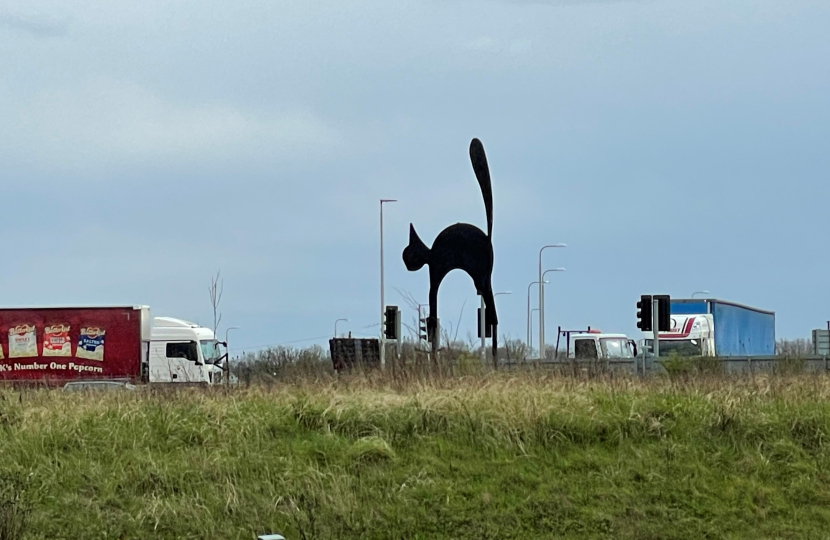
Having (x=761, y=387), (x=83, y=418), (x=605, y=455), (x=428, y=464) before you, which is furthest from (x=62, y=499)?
(x=761, y=387)

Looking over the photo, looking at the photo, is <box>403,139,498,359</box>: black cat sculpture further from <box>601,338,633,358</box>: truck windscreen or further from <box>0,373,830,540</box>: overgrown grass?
<box>601,338,633,358</box>: truck windscreen

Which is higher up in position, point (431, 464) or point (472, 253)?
point (472, 253)

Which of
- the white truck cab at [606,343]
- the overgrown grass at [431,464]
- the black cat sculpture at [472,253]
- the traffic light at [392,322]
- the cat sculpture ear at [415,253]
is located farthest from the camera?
the white truck cab at [606,343]

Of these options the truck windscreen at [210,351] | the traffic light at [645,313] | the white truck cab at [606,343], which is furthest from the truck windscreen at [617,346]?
the truck windscreen at [210,351]

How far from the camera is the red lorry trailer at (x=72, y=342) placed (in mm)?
38719

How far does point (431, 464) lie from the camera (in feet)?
39.8

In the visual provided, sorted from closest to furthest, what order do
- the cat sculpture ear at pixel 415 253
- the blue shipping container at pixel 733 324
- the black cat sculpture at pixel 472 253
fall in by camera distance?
the black cat sculpture at pixel 472 253, the cat sculpture ear at pixel 415 253, the blue shipping container at pixel 733 324

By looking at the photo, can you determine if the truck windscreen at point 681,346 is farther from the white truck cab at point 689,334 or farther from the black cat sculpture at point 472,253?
the black cat sculpture at point 472,253

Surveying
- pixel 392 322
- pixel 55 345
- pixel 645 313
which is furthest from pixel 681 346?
pixel 55 345

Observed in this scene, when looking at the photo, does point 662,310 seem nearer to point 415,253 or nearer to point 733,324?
point 415,253

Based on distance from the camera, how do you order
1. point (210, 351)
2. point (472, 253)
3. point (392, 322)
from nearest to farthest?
1. point (472, 253)
2. point (392, 322)
3. point (210, 351)

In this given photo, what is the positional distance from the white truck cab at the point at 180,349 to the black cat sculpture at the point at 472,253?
18.8m

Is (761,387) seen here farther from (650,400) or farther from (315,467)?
(315,467)

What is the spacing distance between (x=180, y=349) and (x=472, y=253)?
69.9 feet
